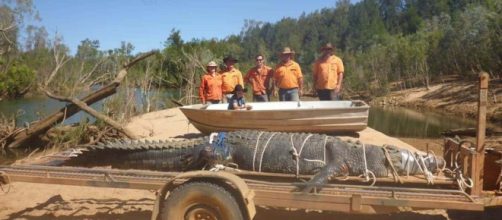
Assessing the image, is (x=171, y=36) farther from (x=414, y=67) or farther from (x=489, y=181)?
(x=489, y=181)

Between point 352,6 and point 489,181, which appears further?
point 352,6

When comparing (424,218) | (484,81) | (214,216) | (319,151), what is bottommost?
(424,218)

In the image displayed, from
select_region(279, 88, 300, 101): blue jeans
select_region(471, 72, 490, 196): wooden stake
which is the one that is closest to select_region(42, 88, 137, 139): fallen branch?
select_region(279, 88, 300, 101): blue jeans

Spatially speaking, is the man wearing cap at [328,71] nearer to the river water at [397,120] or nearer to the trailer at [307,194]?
the trailer at [307,194]

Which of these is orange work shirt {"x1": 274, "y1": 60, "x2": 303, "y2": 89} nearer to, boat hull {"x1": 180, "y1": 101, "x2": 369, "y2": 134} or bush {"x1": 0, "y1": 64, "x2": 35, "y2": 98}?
boat hull {"x1": 180, "y1": 101, "x2": 369, "y2": 134}

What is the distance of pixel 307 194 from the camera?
4246 mm

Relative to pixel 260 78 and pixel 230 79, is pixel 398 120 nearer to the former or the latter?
pixel 260 78

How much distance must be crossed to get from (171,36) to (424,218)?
3616cm

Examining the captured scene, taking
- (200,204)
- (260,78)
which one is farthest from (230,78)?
(200,204)

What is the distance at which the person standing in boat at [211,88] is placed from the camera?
33.2 feet

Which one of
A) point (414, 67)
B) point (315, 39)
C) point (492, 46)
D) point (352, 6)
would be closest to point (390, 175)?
point (492, 46)

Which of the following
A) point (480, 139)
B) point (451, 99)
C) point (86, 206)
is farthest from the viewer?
point (451, 99)

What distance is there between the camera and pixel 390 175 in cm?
491

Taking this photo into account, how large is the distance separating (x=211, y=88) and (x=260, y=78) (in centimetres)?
105
